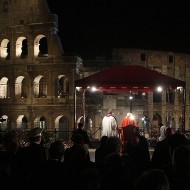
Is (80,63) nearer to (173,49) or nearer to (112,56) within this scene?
(112,56)

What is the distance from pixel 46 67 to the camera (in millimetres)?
32844

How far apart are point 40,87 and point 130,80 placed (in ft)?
66.0

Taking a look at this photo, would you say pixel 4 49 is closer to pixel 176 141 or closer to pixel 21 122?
pixel 21 122

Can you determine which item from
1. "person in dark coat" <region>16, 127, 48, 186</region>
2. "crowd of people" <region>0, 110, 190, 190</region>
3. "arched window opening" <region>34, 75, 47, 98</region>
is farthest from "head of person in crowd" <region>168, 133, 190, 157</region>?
"arched window opening" <region>34, 75, 47, 98</region>

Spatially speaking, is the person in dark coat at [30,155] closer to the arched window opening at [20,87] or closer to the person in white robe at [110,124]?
the person in white robe at [110,124]

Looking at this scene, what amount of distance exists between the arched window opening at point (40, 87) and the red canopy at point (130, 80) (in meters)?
18.7

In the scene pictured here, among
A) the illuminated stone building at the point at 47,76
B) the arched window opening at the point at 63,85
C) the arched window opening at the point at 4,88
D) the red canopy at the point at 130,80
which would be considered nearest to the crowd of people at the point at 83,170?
the red canopy at the point at 130,80

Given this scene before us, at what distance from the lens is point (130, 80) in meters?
14.6

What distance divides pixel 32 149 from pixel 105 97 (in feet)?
85.3

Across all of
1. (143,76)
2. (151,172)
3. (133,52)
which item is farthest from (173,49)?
(151,172)

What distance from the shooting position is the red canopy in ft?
47.5

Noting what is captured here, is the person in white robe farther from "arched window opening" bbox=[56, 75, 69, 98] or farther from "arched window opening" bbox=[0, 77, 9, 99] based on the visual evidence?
"arched window opening" bbox=[0, 77, 9, 99]

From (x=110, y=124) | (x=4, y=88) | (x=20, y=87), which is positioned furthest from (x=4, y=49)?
(x=110, y=124)

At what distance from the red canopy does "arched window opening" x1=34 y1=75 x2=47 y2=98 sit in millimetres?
18700
